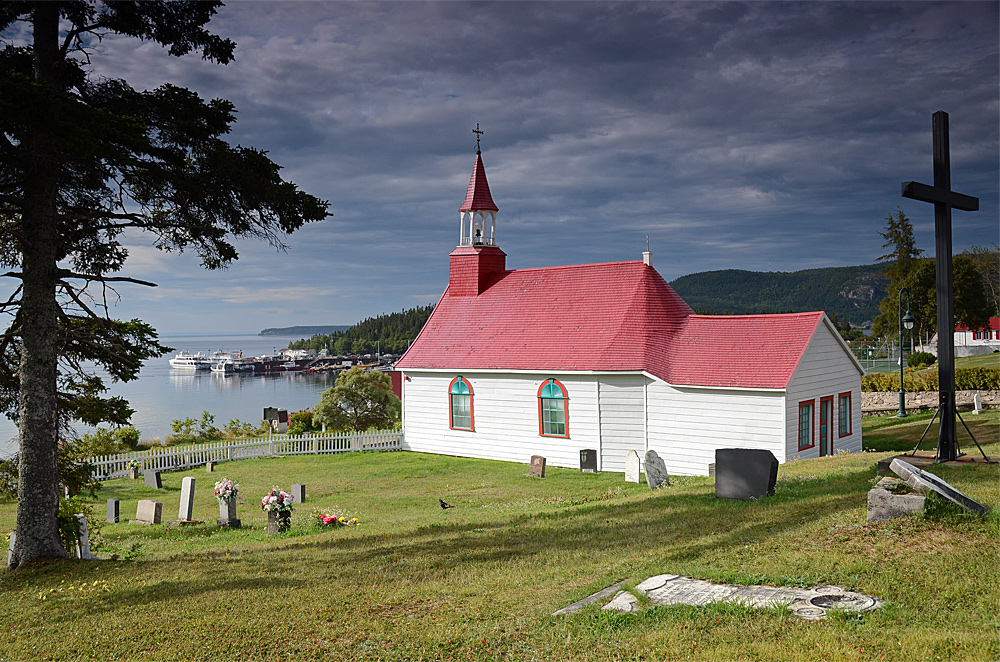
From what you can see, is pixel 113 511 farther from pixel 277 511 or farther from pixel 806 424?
pixel 806 424

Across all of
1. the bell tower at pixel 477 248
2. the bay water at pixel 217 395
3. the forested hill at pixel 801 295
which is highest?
the forested hill at pixel 801 295

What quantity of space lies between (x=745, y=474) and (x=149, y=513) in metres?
15.0

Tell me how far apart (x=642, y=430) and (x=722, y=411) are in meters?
3.01

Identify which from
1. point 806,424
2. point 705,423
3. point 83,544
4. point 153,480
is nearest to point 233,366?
point 153,480

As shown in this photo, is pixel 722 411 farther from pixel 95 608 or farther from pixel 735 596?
pixel 95 608

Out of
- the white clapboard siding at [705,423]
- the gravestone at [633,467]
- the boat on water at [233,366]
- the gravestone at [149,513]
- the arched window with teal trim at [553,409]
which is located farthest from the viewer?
the boat on water at [233,366]

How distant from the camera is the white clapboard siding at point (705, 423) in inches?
869

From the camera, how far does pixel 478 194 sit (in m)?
33.2

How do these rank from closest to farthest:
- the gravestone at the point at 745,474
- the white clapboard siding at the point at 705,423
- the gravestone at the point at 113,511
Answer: the gravestone at the point at 745,474 < the gravestone at the point at 113,511 < the white clapboard siding at the point at 705,423

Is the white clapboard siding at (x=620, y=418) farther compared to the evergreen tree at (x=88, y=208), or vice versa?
the white clapboard siding at (x=620, y=418)

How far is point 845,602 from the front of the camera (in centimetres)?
666

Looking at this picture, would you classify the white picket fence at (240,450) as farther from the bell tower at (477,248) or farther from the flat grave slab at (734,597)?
the flat grave slab at (734,597)

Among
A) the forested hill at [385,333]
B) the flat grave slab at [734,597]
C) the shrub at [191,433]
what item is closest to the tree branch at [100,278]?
the flat grave slab at [734,597]

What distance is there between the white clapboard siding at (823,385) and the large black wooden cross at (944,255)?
30.2 ft
